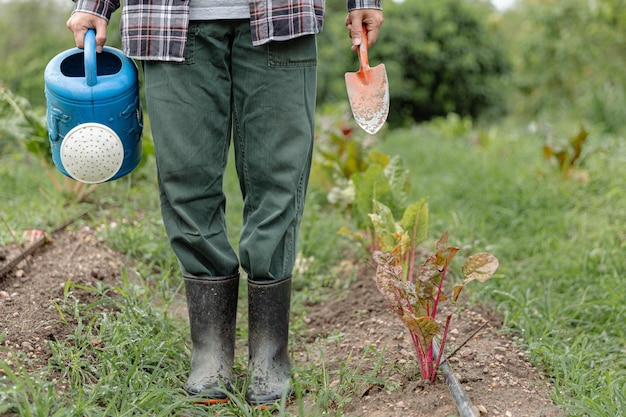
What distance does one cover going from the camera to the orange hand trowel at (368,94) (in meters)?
1.90

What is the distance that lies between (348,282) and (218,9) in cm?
137

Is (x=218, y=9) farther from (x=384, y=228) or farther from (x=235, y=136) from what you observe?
(x=384, y=228)

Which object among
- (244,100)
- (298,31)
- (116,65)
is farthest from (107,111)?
(298,31)

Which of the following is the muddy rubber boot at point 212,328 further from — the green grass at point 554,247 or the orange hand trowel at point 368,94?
the green grass at point 554,247

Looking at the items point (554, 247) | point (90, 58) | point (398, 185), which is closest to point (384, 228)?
point (398, 185)

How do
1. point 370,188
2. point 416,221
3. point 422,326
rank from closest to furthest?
point 422,326
point 416,221
point 370,188

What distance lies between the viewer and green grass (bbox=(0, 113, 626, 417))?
5.67ft

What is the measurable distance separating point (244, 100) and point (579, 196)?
8.88 feet

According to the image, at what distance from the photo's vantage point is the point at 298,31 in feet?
5.72

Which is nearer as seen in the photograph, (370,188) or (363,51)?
(363,51)

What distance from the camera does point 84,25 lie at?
1.79 meters

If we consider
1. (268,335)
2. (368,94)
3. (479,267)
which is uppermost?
(368,94)

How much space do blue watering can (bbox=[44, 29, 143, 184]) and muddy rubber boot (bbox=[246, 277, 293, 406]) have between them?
1.70 feet

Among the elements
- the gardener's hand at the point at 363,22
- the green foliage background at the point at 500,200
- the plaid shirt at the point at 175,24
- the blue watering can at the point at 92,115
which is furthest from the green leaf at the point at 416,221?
the blue watering can at the point at 92,115
